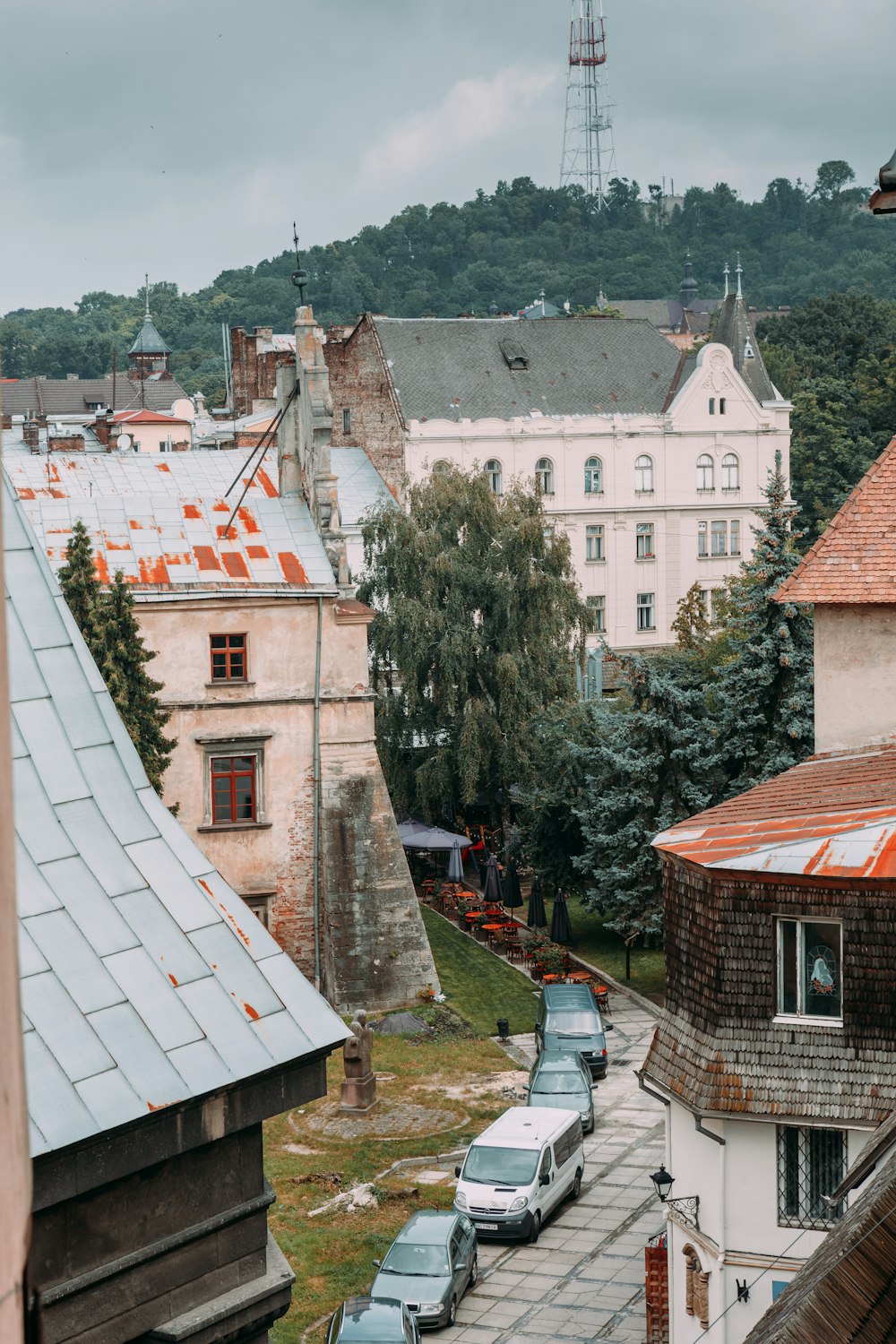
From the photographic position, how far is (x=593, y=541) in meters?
66.1

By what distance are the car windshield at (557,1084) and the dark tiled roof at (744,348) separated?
45.0m

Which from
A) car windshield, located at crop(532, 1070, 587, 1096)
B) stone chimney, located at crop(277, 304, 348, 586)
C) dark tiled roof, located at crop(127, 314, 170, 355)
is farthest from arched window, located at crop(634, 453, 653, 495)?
dark tiled roof, located at crop(127, 314, 170, 355)

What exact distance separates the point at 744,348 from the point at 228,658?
40738mm

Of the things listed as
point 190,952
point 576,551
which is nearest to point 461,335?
point 576,551

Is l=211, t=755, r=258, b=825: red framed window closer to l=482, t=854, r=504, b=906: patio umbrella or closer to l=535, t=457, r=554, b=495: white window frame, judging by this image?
l=482, t=854, r=504, b=906: patio umbrella

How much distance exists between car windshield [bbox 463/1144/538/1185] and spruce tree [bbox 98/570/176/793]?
432 inches

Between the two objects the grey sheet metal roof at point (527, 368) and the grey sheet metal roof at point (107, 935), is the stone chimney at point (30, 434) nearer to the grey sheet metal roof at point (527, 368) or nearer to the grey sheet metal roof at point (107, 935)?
the grey sheet metal roof at point (527, 368)

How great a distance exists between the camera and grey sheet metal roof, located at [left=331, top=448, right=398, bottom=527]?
194 feet

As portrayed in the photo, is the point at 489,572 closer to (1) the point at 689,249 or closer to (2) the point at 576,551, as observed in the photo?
(2) the point at 576,551

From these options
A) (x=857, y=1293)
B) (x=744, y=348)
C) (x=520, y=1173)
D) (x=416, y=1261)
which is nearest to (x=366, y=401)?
(x=744, y=348)

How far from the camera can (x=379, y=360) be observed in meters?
64.6

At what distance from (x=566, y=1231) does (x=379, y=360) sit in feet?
148

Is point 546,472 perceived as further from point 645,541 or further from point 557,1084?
point 557,1084

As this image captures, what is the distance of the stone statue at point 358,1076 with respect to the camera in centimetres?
2905
